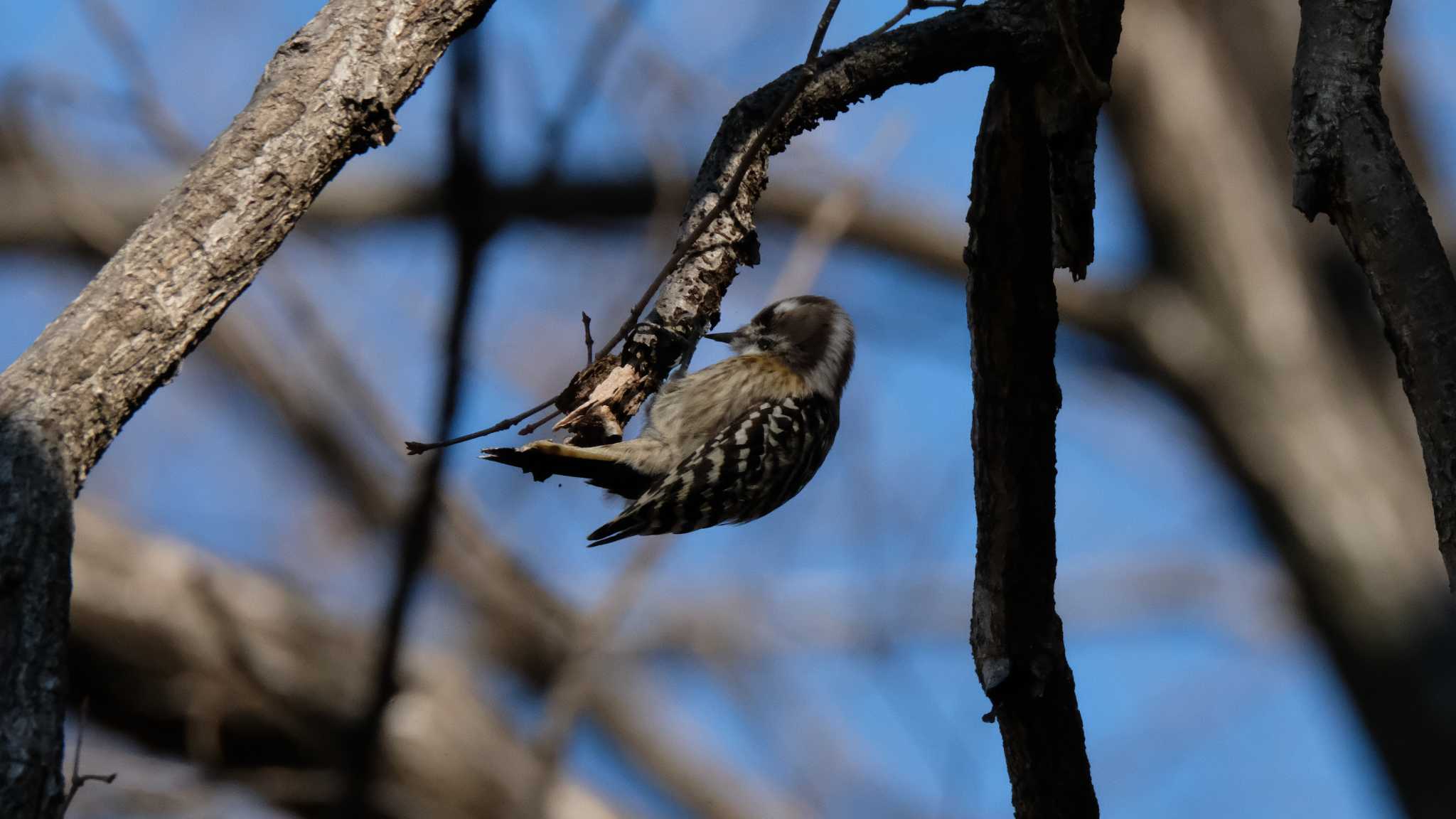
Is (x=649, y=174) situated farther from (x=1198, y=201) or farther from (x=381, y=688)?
(x=381, y=688)

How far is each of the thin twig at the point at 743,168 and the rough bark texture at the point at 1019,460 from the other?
385 mm

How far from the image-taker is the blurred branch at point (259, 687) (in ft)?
23.1

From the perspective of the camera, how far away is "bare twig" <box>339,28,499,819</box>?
455 centimetres

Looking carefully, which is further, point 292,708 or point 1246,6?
point 1246,6

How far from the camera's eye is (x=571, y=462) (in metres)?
3.58

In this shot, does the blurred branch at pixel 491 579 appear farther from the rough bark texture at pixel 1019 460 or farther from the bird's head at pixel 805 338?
the rough bark texture at pixel 1019 460

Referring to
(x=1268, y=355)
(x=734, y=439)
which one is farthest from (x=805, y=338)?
(x=1268, y=355)

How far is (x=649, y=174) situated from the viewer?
10.1 metres

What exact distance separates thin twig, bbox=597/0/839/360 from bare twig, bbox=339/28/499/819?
1192mm

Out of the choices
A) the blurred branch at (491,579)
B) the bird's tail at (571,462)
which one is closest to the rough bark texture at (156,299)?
the bird's tail at (571,462)

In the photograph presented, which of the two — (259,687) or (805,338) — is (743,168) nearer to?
(805,338)

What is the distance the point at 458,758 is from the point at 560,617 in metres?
1.36

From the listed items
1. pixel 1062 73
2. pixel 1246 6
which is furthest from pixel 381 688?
pixel 1246 6

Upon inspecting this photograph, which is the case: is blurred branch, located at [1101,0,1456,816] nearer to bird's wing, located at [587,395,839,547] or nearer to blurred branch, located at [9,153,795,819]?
blurred branch, located at [9,153,795,819]
